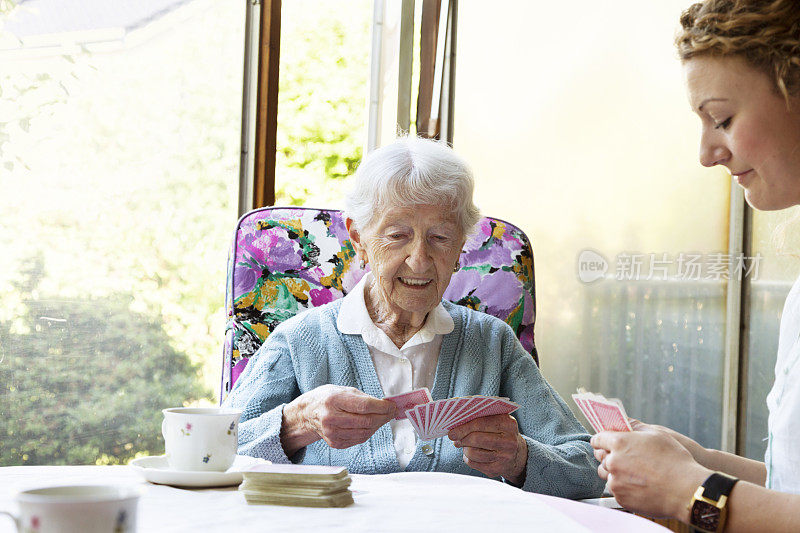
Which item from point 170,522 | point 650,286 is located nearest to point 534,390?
point 170,522

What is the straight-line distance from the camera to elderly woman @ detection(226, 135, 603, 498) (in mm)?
1784

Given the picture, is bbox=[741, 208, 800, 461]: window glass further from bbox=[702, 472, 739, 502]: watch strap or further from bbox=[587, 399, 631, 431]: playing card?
bbox=[702, 472, 739, 502]: watch strap

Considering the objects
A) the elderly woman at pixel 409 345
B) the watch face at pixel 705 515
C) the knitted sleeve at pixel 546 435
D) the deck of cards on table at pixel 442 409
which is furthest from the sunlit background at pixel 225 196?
the watch face at pixel 705 515

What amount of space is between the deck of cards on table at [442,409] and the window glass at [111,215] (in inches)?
78.9

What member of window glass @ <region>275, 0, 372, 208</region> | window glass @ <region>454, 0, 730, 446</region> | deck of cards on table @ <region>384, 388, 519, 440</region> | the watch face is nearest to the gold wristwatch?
the watch face

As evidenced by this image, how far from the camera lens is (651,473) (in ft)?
4.05

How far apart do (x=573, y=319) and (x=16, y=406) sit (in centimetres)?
249

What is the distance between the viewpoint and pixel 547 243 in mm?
3965

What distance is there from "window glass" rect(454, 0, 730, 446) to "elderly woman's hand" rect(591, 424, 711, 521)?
8.44 feet

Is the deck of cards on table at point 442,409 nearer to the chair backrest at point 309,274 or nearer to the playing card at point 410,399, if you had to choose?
the playing card at point 410,399

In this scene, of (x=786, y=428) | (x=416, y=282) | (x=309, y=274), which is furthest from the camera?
(x=309, y=274)

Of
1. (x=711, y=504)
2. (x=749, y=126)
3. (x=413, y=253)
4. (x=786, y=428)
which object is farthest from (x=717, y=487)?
(x=413, y=253)

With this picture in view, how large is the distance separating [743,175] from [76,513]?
121 cm

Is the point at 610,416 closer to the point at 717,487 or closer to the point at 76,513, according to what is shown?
the point at 717,487
